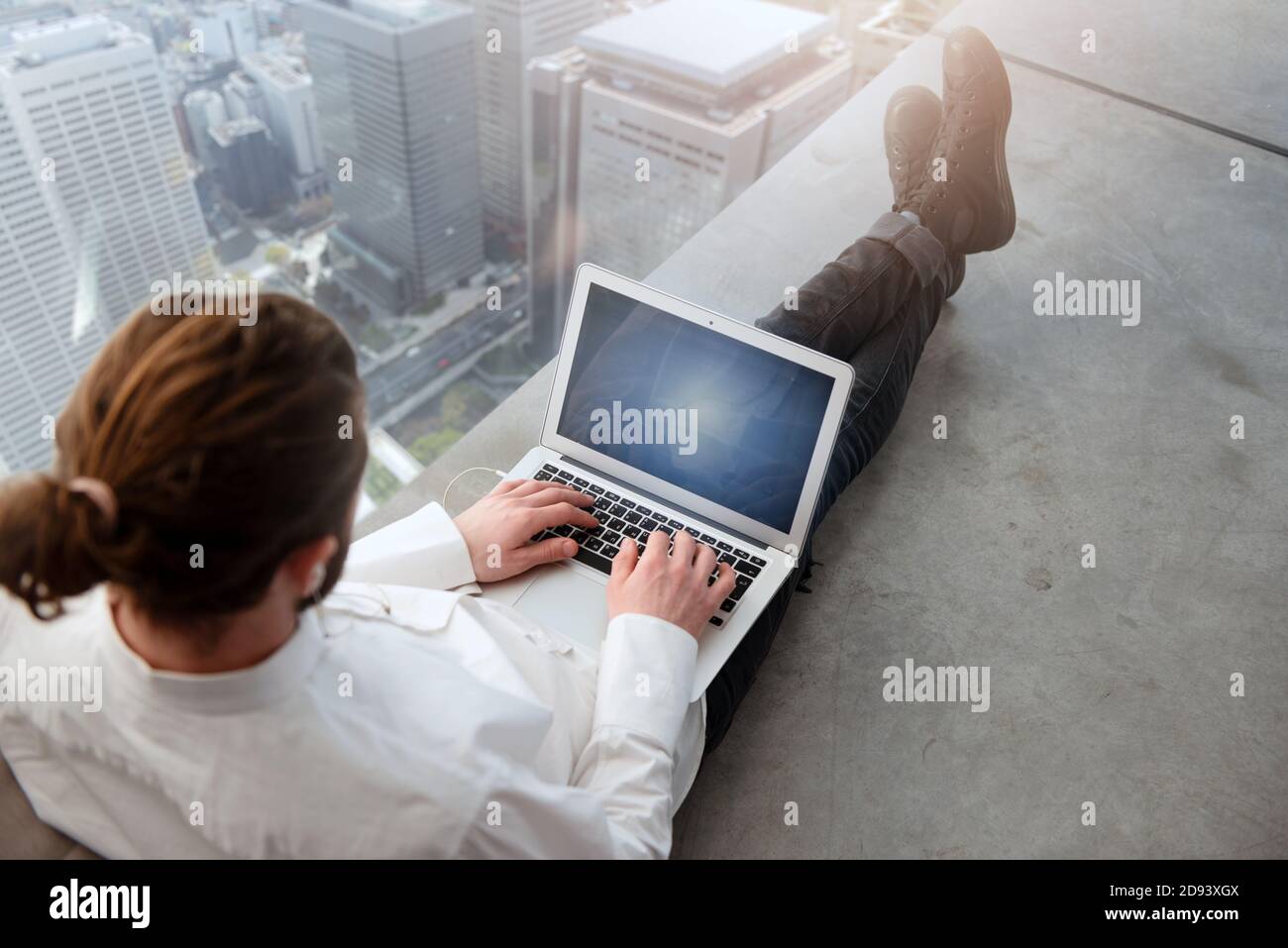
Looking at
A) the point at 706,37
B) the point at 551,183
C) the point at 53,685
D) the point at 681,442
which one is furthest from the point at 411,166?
the point at 53,685

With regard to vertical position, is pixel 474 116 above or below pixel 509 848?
below

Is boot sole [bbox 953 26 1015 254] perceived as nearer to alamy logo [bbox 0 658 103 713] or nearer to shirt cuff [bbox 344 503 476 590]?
shirt cuff [bbox 344 503 476 590]

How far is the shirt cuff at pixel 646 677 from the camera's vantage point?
93 centimetres

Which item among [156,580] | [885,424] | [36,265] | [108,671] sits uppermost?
[156,580]

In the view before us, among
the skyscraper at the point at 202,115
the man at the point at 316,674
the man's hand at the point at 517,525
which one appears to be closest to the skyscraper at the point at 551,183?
the skyscraper at the point at 202,115

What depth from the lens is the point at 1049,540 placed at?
4.99ft

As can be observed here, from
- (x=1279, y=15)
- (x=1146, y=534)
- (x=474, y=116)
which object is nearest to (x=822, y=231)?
(x=1146, y=534)

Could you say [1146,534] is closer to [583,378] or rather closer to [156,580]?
[583,378]

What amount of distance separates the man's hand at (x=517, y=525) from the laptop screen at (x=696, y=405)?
0.14 meters

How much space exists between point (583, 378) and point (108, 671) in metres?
0.78

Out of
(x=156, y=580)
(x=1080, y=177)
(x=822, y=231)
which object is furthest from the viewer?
(x=1080, y=177)

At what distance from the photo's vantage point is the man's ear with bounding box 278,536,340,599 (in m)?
0.59

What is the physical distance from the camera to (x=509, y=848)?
0.69 m

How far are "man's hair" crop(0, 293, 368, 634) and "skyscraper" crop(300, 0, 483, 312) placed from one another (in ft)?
12.0
